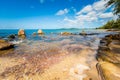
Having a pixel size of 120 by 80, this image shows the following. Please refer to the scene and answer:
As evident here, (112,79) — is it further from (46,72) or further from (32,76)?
(32,76)

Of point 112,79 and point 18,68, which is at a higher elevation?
point 112,79

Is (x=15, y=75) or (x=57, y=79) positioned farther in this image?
(x=15, y=75)

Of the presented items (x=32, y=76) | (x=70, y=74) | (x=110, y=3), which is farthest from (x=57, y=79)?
(x=110, y=3)

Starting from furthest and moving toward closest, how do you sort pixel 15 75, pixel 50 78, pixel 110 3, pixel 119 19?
pixel 119 19
pixel 110 3
pixel 15 75
pixel 50 78

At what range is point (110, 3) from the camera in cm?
1894

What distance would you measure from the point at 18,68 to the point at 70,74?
3.98m

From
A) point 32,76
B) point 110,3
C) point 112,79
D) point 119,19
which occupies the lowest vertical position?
point 32,76

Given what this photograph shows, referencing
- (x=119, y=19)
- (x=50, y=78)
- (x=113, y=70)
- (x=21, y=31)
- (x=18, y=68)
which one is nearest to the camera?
(x=113, y=70)

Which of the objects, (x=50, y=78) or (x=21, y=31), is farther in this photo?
(x=21, y=31)

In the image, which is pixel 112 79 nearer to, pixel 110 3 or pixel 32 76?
pixel 32 76

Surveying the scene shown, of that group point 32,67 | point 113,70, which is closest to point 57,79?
point 32,67

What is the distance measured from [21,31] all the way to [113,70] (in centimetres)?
4623

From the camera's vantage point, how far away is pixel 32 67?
25.6 ft

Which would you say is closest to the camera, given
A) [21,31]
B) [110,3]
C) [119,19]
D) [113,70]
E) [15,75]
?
[113,70]
